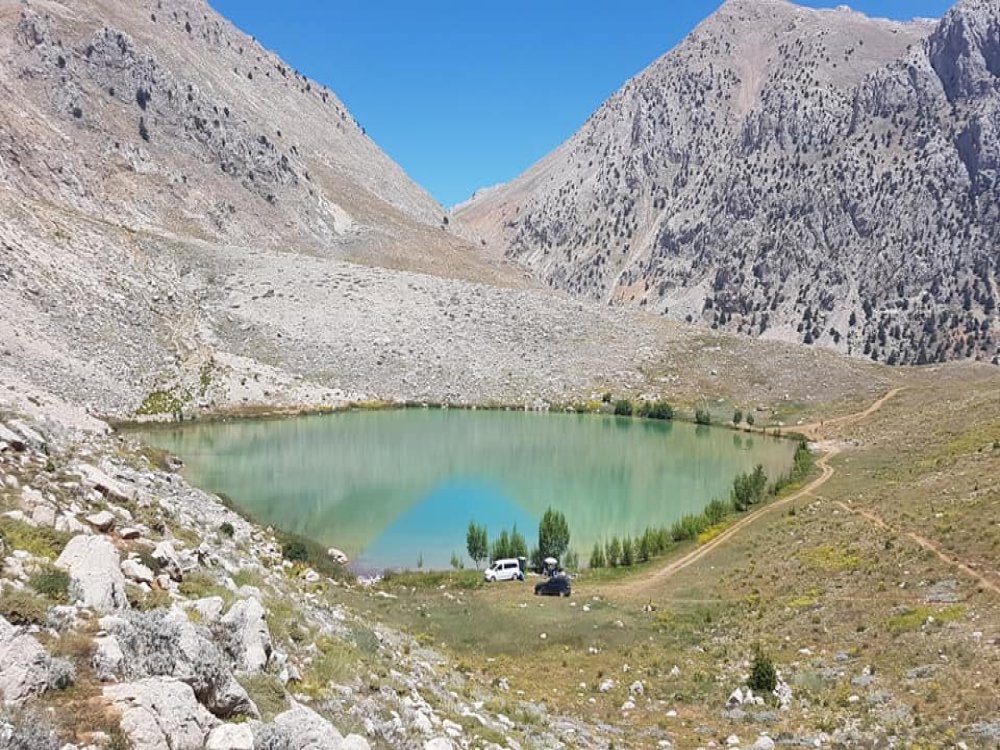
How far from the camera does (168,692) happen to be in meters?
7.47

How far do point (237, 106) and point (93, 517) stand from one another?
150m

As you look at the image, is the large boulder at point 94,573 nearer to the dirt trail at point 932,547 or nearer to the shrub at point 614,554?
the dirt trail at point 932,547

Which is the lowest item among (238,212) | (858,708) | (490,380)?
Answer: (858,708)

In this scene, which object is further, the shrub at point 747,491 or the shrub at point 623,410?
the shrub at point 623,410

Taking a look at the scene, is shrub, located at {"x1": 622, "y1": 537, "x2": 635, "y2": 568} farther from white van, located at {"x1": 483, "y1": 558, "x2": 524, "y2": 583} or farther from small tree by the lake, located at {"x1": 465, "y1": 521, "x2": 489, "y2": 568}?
small tree by the lake, located at {"x1": 465, "y1": 521, "x2": 489, "y2": 568}

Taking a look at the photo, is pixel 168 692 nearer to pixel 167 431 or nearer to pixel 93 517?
pixel 93 517

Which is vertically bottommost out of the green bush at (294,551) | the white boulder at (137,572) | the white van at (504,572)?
the white van at (504,572)

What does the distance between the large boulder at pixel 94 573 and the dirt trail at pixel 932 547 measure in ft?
81.5

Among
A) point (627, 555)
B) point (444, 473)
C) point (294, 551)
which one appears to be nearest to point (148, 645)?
point (294, 551)

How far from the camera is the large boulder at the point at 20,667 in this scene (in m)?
6.67

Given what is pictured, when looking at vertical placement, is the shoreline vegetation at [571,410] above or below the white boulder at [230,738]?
above

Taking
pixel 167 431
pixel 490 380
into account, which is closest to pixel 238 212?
pixel 490 380

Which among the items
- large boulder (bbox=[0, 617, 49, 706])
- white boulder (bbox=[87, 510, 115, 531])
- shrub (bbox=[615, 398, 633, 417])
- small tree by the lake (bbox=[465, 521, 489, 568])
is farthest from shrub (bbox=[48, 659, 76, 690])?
shrub (bbox=[615, 398, 633, 417])

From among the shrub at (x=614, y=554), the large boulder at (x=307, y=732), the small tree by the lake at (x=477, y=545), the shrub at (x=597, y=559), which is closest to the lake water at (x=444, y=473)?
the small tree by the lake at (x=477, y=545)
